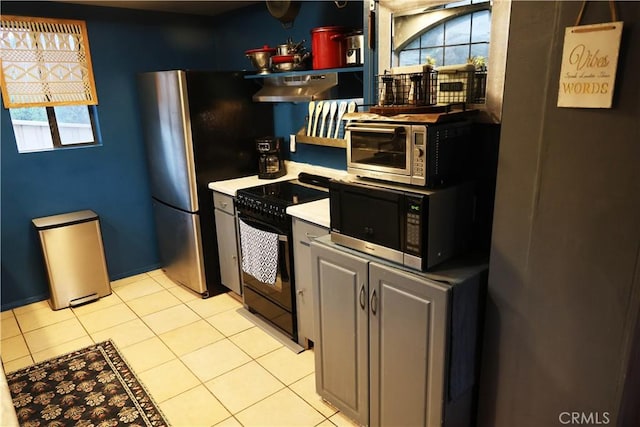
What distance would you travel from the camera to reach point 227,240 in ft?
11.5

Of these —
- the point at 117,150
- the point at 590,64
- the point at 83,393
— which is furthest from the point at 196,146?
the point at 590,64

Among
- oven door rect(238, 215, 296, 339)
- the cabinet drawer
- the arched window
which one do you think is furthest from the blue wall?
the arched window

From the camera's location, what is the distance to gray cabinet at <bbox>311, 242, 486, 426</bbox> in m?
1.77

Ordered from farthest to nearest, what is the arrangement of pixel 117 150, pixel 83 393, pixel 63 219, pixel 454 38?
pixel 117 150 → pixel 63 219 → pixel 83 393 → pixel 454 38

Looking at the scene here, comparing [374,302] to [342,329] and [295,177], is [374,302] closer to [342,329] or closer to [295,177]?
[342,329]

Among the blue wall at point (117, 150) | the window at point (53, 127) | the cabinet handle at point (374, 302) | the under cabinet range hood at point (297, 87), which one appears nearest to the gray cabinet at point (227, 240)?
the blue wall at point (117, 150)

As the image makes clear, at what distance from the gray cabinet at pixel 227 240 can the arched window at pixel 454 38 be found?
66.4 inches

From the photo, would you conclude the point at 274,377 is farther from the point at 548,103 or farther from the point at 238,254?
the point at 548,103

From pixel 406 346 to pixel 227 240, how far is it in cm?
196

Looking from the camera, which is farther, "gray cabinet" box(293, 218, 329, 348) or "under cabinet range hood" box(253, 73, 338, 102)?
"under cabinet range hood" box(253, 73, 338, 102)

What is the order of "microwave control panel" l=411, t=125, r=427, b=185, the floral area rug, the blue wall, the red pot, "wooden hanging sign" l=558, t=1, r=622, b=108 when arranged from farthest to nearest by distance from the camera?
the blue wall → the red pot → the floral area rug → "microwave control panel" l=411, t=125, r=427, b=185 → "wooden hanging sign" l=558, t=1, r=622, b=108

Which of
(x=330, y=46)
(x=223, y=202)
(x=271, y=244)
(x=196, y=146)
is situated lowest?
(x=271, y=244)

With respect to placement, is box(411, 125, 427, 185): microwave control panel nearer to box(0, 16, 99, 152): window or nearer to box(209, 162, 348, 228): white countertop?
box(209, 162, 348, 228): white countertop

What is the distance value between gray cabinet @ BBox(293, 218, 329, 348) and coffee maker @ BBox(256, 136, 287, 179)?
3.22ft
